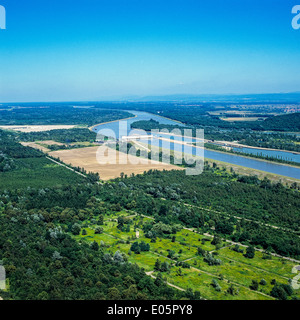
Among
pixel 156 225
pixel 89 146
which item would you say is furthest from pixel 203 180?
pixel 89 146

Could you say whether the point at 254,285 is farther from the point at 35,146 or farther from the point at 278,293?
the point at 35,146

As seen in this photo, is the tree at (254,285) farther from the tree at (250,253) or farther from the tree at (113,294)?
the tree at (113,294)

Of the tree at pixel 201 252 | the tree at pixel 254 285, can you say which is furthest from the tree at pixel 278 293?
the tree at pixel 201 252

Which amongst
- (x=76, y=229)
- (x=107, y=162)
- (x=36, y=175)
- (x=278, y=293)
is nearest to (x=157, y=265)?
(x=278, y=293)

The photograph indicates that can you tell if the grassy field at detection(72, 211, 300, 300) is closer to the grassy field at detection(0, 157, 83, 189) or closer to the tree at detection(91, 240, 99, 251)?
the tree at detection(91, 240, 99, 251)

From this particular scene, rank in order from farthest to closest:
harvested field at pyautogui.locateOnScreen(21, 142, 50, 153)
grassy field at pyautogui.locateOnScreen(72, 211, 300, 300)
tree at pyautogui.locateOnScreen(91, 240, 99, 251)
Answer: harvested field at pyautogui.locateOnScreen(21, 142, 50, 153) → tree at pyautogui.locateOnScreen(91, 240, 99, 251) → grassy field at pyautogui.locateOnScreen(72, 211, 300, 300)

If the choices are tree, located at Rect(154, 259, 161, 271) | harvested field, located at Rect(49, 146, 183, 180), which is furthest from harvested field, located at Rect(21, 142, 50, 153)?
tree, located at Rect(154, 259, 161, 271)
